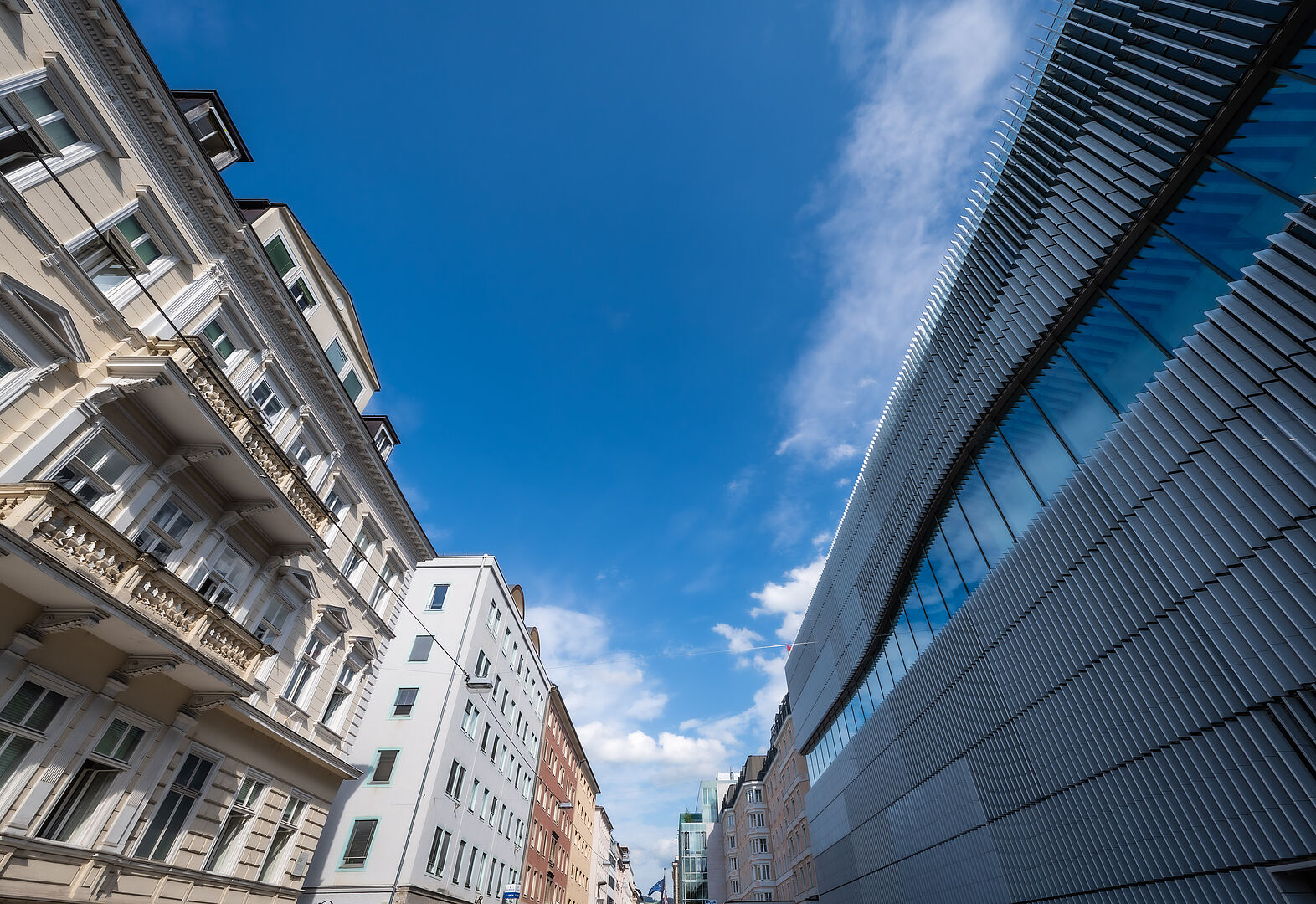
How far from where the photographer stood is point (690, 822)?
13088 centimetres

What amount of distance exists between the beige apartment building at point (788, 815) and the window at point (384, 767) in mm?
34130

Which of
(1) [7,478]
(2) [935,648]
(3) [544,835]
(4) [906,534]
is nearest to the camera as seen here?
(1) [7,478]

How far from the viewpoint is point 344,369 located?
65.9 ft

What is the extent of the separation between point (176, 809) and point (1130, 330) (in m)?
23.0

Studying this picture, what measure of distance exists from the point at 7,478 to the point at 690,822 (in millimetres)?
147274

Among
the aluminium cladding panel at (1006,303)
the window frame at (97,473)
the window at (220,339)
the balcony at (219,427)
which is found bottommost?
A: the window frame at (97,473)

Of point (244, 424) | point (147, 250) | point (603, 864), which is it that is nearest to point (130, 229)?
point (147, 250)

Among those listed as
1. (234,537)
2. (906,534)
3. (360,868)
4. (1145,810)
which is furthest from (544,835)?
(1145,810)

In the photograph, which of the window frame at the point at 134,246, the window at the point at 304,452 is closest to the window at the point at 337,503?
the window at the point at 304,452

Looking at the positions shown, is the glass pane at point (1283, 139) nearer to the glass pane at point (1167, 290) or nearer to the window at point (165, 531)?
the glass pane at point (1167, 290)

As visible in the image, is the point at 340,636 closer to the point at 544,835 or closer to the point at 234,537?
the point at 234,537

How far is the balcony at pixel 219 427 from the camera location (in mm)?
10781

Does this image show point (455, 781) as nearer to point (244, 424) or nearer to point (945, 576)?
point (244, 424)

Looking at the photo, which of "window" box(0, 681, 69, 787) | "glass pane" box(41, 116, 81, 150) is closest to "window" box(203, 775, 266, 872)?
"window" box(0, 681, 69, 787)
